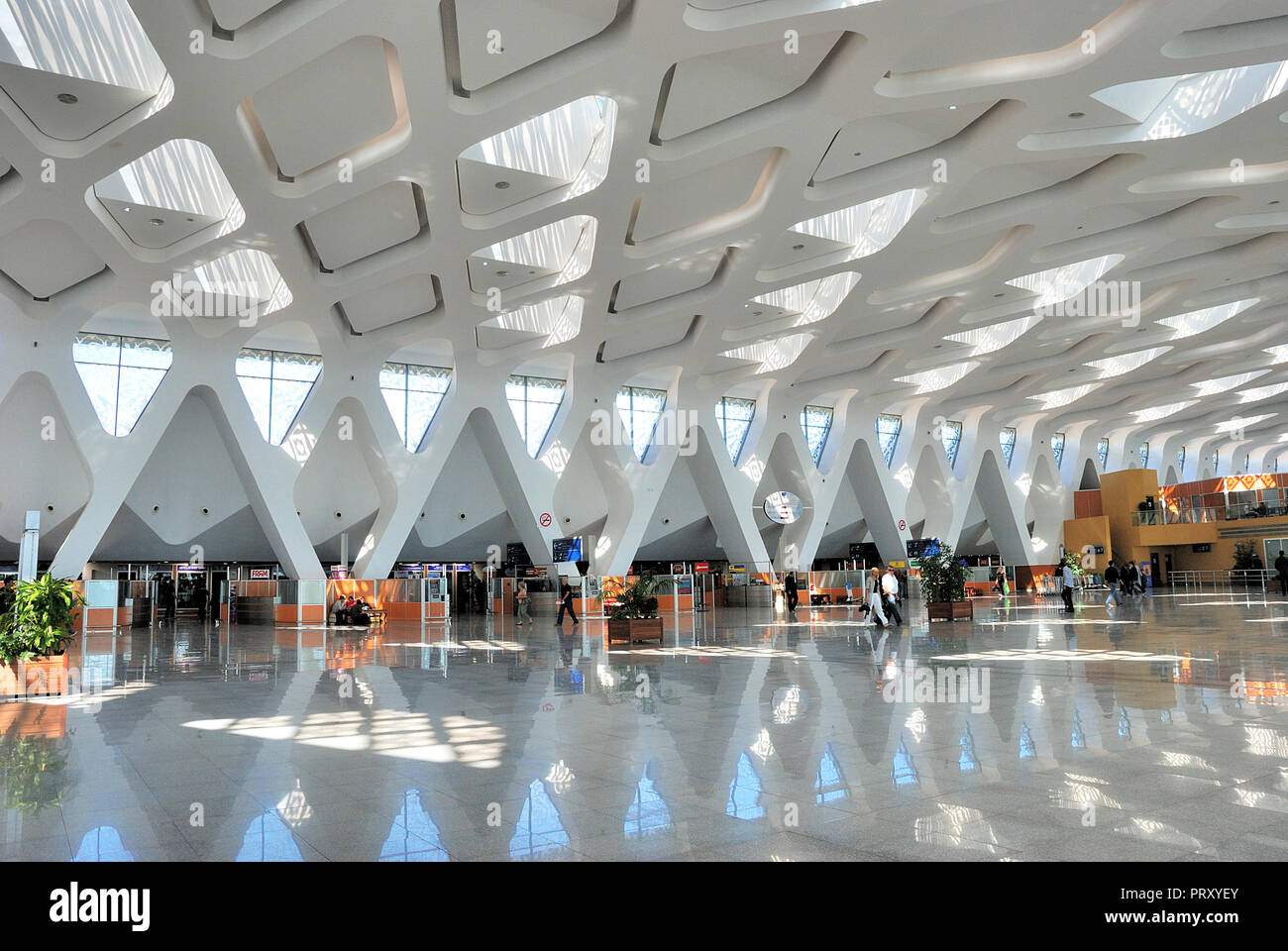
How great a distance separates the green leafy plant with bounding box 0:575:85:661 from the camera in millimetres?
10055

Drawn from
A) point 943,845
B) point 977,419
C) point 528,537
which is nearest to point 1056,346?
point 977,419

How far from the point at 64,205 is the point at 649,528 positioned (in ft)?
82.5

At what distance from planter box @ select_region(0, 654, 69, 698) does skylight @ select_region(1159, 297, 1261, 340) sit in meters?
31.7

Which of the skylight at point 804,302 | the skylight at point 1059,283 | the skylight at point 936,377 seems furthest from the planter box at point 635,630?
the skylight at point 936,377

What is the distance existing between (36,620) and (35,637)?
207 millimetres

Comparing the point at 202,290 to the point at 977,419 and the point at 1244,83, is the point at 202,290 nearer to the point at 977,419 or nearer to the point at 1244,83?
the point at 1244,83

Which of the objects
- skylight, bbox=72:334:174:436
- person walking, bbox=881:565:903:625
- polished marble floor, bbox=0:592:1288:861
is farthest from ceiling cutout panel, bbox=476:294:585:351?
polished marble floor, bbox=0:592:1288:861

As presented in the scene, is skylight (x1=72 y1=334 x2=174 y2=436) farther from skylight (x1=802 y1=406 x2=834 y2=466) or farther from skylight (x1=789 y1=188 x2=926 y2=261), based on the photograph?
skylight (x1=802 y1=406 x2=834 y2=466)

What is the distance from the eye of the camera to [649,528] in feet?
123

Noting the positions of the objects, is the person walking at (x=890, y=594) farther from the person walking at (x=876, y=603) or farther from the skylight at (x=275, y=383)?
the skylight at (x=275, y=383)

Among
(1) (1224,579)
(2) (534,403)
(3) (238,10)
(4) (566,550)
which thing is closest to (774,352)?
(2) (534,403)

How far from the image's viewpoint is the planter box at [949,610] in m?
19.9

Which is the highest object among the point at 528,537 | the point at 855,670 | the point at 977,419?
the point at 977,419

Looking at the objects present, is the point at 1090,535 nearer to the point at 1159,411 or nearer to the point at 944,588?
the point at 1159,411
